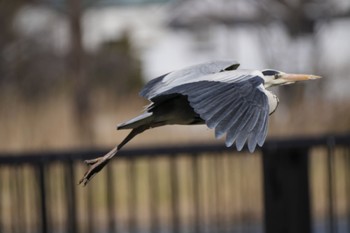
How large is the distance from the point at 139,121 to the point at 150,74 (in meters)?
19.9

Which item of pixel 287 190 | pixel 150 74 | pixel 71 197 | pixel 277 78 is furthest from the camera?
pixel 150 74

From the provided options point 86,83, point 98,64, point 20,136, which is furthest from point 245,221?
point 98,64

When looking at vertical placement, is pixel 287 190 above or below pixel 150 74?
below

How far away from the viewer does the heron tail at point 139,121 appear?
3.81 meters

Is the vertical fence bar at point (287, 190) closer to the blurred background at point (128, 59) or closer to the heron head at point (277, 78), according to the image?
the heron head at point (277, 78)

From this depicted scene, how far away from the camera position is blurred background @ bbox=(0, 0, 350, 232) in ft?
35.5

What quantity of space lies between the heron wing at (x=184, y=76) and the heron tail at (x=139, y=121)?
0.08m

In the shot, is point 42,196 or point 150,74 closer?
point 42,196

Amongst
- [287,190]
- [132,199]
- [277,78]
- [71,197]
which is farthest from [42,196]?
[277,78]

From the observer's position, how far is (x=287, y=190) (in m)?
6.53

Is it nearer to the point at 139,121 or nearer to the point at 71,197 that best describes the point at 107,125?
the point at 71,197

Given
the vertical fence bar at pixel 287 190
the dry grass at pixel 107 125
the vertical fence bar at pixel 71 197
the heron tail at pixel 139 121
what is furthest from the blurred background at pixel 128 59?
the heron tail at pixel 139 121

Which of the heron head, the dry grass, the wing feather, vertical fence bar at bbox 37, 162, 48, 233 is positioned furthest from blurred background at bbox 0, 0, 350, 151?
the wing feather

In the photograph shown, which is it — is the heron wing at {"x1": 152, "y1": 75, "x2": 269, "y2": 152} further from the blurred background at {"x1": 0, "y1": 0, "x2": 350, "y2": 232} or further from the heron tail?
the blurred background at {"x1": 0, "y1": 0, "x2": 350, "y2": 232}
